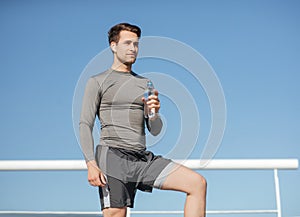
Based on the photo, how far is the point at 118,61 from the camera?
161cm

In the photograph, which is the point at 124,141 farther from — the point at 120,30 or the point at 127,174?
the point at 120,30

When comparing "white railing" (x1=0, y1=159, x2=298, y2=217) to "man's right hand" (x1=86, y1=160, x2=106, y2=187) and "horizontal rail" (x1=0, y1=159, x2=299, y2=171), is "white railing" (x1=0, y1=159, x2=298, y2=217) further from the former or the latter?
"man's right hand" (x1=86, y1=160, x2=106, y2=187)

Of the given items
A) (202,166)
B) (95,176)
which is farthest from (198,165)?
(95,176)

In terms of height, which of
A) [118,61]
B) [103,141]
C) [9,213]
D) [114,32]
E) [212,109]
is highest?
[114,32]

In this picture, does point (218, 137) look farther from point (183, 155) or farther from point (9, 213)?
point (9, 213)

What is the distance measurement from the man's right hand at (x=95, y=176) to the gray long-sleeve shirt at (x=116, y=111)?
0.09 meters

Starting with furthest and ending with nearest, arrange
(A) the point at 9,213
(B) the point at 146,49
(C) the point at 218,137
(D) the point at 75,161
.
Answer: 1. (A) the point at 9,213
2. (D) the point at 75,161
3. (B) the point at 146,49
4. (C) the point at 218,137

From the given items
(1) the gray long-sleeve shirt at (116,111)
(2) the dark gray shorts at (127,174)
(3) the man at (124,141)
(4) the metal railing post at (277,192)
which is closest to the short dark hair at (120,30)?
(3) the man at (124,141)

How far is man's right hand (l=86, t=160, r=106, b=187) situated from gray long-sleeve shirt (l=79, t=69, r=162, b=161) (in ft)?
0.29

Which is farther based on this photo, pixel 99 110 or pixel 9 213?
pixel 9 213

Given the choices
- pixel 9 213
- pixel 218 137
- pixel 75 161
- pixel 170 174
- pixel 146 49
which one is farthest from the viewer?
pixel 9 213

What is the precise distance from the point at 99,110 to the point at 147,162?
0.96 feet

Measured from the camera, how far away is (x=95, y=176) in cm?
142

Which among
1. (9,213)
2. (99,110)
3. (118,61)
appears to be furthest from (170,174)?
(9,213)
